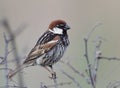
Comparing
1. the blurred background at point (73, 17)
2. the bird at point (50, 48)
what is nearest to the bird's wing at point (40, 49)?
the bird at point (50, 48)

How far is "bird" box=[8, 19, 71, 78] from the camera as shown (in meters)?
3.05

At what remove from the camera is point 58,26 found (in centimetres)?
318

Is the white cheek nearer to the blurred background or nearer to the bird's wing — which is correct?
the bird's wing

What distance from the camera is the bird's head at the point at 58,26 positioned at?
310cm

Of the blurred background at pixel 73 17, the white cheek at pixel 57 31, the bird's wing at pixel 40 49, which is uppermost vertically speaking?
the blurred background at pixel 73 17

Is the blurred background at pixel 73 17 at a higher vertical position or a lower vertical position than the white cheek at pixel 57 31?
higher

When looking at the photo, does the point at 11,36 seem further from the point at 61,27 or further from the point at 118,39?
the point at 118,39

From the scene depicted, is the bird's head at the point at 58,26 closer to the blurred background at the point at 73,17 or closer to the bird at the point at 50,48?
the bird at the point at 50,48

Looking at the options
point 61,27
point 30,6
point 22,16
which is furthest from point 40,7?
point 61,27

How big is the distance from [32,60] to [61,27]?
265 millimetres

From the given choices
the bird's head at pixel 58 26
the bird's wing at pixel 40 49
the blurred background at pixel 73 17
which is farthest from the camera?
the blurred background at pixel 73 17

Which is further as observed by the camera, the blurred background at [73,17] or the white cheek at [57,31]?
the blurred background at [73,17]

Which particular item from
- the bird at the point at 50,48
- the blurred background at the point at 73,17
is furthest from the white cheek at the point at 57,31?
the blurred background at the point at 73,17

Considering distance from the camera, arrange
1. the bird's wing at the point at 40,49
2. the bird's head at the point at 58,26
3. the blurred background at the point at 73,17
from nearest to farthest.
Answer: the bird's wing at the point at 40,49 → the bird's head at the point at 58,26 → the blurred background at the point at 73,17
